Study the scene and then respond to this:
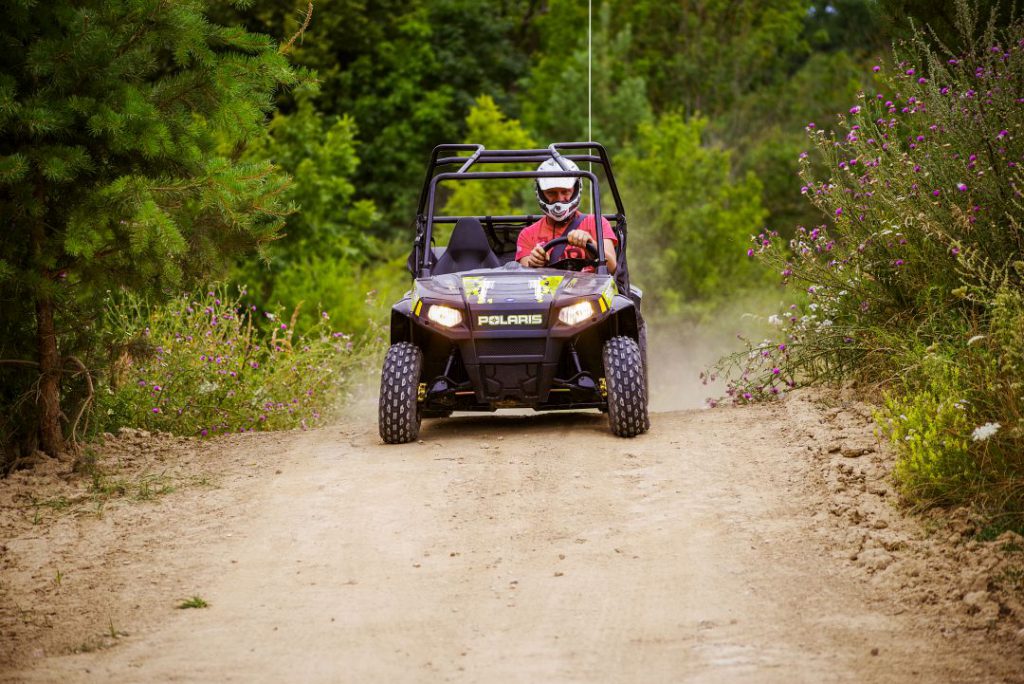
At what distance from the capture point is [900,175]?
32.4ft

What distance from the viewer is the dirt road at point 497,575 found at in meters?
5.77

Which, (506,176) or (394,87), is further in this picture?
(394,87)

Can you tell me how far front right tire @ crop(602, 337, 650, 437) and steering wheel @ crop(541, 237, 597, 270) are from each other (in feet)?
3.89

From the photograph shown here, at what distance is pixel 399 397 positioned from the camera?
31.3ft

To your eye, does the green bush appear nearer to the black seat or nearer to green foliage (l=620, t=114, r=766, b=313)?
the black seat

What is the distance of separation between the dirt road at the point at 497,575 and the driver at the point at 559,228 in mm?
1648

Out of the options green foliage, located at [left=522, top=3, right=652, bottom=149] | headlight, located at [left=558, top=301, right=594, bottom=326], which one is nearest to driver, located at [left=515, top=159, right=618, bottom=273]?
headlight, located at [left=558, top=301, right=594, bottom=326]

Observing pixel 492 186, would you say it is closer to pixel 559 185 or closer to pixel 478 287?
pixel 559 185

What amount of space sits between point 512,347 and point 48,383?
2953 mm

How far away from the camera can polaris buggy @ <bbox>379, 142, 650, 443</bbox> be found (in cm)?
945

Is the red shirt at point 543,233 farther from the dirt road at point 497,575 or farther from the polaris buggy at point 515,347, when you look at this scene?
the dirt road at point 497,575

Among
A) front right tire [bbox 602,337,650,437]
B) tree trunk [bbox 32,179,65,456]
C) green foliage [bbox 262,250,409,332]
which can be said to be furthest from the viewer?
green foliage [bbox 262,250,409,332]

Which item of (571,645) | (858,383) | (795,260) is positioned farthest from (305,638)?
(795,260)

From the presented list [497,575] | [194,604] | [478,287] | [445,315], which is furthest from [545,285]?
[194,604]
